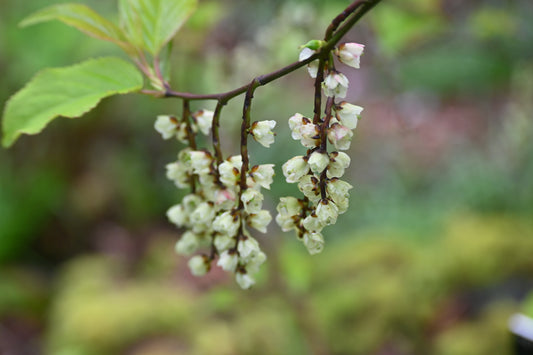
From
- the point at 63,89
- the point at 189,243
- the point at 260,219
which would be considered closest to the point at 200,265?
the point at 189,243

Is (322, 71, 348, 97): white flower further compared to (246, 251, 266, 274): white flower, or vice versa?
(246, 251, 266, 274): white flower

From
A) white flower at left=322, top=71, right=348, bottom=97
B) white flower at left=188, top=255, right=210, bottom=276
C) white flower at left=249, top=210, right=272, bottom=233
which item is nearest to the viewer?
white flower at left=322, top=71, right=348, bottom=97

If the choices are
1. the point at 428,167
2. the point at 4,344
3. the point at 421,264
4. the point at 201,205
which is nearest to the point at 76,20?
the point at 201,205

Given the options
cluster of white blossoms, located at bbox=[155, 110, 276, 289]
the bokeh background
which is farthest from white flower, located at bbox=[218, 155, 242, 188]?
the bokeh background

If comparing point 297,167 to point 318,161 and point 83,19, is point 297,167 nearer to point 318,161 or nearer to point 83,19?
point 318,161

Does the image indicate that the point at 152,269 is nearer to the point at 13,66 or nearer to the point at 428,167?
the point at 13,66

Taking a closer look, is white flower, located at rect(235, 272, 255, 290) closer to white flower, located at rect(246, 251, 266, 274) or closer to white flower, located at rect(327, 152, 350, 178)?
white flower, located at rect(246, 251, 266, 274)

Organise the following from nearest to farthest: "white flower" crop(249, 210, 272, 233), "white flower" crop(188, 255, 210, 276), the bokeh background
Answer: "white flower" crop(249, 210, 272, 233), "white flower" crop(188, 255, 210, 276), the bokeh background
